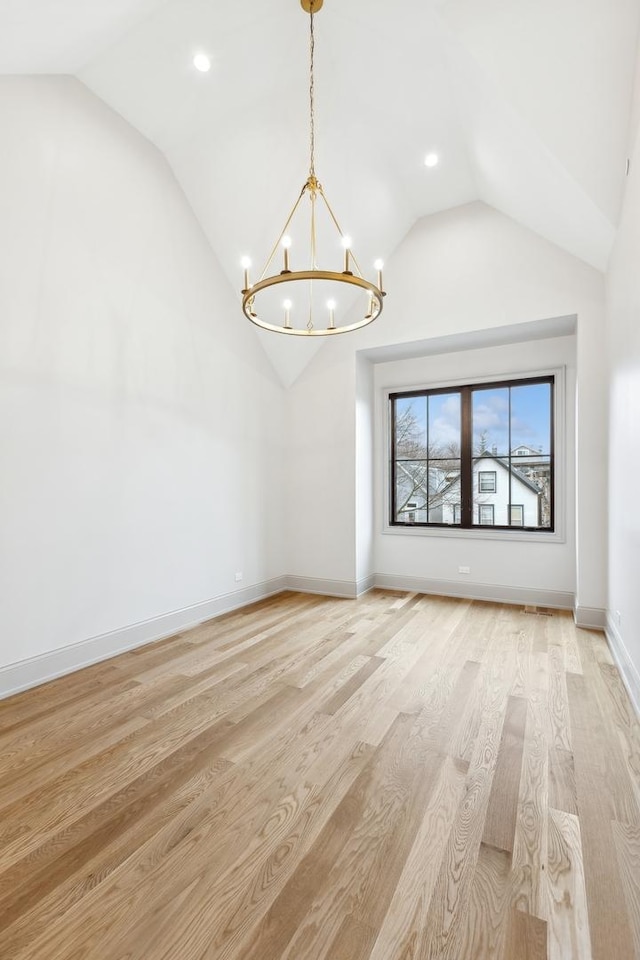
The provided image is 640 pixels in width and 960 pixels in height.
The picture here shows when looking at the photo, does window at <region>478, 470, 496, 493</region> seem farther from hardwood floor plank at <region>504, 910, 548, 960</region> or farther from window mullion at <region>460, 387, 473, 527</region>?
hardwood floor plank at <region>504, 910, 548, 960</region>

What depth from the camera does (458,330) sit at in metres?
4.62

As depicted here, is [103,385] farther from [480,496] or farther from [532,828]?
[480,496]

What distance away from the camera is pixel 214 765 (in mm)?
2062

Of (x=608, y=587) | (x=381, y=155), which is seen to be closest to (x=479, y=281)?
(x=381, y=155)

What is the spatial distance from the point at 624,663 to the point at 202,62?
508 centimetres

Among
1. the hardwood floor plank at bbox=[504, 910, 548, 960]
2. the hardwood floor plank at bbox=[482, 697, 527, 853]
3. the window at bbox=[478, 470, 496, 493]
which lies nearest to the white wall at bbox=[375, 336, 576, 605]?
the window at bbox=[478, 470, 496, 493]

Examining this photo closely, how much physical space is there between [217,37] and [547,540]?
16.7 ft

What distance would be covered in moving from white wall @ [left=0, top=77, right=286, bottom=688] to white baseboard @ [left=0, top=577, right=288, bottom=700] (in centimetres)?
5

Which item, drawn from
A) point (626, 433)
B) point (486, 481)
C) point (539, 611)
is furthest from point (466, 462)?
point (626, 433)

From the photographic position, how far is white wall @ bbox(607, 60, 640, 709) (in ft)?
8.44

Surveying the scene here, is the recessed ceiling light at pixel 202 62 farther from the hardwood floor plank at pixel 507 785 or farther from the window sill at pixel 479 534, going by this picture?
the hardwood floor plank at pixel 507 785

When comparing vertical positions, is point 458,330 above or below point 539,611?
above

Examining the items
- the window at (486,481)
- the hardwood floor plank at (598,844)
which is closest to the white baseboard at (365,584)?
the window at (486,481)

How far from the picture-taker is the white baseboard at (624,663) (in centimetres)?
253
